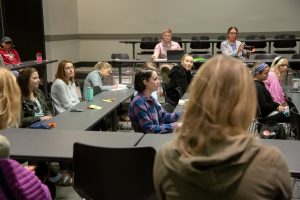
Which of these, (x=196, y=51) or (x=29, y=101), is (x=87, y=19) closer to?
(x=196, y=51)

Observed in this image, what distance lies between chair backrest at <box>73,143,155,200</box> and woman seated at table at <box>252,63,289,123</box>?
2426 millimetres

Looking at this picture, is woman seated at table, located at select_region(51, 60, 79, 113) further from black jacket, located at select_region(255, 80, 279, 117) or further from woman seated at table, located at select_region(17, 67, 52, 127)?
black jacket, located at select_region(255, 80, 279, 117)

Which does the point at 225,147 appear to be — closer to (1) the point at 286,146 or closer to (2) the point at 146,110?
(1) the point at 286,146

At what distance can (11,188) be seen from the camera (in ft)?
4.54

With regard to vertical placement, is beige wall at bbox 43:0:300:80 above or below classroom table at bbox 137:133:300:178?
above

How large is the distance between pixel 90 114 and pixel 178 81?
2155 mm

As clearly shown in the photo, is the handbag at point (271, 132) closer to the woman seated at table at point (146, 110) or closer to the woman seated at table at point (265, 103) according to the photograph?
the woman seated at table at point (265, 103)

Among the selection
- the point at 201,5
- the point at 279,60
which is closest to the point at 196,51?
the point at 201,5

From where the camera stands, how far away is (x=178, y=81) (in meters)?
5.31

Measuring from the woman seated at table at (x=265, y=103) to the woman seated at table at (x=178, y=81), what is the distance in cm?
118

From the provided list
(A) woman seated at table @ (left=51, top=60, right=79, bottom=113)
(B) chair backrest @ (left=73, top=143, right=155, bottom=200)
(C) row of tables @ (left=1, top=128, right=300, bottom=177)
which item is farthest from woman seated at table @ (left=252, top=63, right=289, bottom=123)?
(B) chair backrest @ (left=73, top=143, right=155, bottom=200)

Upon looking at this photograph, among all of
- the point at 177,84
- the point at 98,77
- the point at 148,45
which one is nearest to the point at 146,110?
the point at 98,77

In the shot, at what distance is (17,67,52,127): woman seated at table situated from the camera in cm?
337

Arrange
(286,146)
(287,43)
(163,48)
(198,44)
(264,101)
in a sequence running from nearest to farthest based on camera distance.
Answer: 1. (286,146)
2. (264,101)
3. (163,48)
4. (287,43)
5. (198,44)
